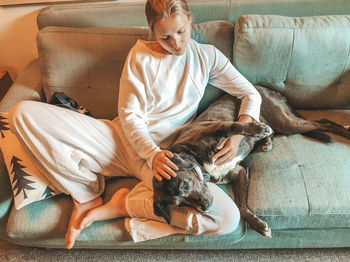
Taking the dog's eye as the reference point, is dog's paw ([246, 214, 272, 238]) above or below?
below

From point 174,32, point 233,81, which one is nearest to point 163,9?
point 174,32

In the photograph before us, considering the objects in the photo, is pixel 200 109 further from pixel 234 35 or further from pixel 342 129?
pixel 342 129

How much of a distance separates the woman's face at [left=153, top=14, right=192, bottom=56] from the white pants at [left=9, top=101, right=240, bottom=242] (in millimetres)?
498

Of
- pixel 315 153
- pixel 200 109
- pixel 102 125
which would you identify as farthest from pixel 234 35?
pixel 102 125

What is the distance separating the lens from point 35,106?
1227 millimetres

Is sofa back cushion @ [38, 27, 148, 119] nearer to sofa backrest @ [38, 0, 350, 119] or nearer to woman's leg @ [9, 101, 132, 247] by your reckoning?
sofa backrest @ [38, 0, 350, 119]

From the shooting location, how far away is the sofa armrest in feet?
5.03

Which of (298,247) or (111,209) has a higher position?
(111,209)

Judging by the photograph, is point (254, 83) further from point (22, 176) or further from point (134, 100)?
point (22, 176)

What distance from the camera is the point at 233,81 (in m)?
1.42

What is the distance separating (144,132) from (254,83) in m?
0.68

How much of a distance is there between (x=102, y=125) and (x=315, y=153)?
1028 mm

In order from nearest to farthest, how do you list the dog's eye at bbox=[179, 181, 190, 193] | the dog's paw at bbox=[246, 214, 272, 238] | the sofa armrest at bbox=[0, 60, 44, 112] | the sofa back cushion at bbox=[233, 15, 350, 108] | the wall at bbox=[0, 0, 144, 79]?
the dog's eye at bbox=[179, 181, 190, 193] → the dog's paw at bbox=[246, 214, 272, 238] → the sofa back cushion at bbox=[233, 15, 350, 108] → the sofa armrest at bbox=[0, 60, 44, 112] → the wall at bbox=[0, 0, 144, 79]

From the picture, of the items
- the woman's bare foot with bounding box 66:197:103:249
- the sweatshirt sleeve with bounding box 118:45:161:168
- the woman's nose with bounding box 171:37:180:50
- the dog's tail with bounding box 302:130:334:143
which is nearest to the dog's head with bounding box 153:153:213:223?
the sweatshirt sleeve with bounding box 118:45:161:168
